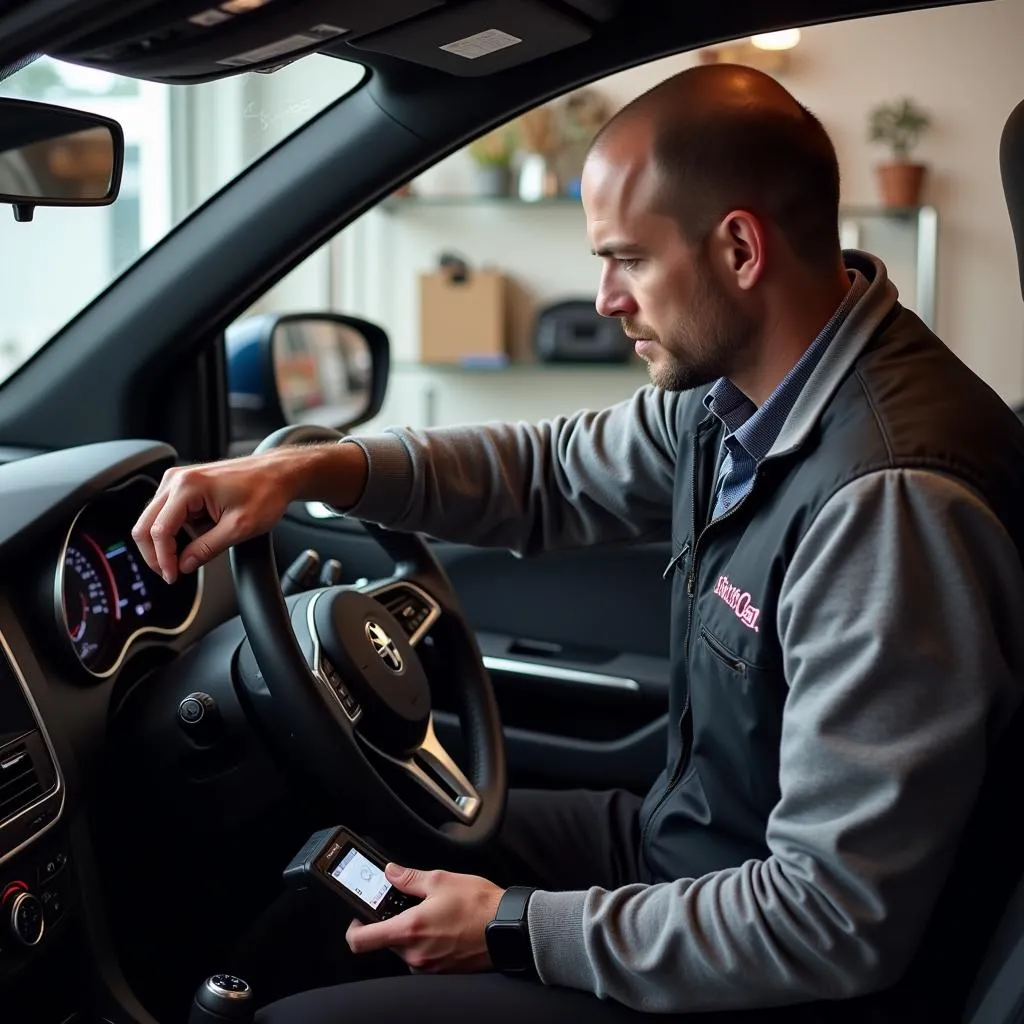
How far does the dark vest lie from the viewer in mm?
968

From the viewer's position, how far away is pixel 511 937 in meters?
1.02

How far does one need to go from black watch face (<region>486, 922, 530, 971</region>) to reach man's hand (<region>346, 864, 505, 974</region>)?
1 centimetres

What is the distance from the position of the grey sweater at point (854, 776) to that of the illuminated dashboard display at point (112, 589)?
485mm

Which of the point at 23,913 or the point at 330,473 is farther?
the point at 330,473

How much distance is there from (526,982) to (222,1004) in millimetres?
237

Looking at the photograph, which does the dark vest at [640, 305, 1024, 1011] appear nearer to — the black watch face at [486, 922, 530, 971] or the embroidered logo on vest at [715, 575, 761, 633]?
the embroidered logo on vest at [715, 575, 761, 633]

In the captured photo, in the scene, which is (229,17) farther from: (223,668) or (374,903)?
(374,903)

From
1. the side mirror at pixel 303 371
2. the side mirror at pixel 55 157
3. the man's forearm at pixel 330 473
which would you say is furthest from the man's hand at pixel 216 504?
the side mirror at pixel 303 371

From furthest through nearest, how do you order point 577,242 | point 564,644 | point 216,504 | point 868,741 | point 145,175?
point 577,242 → point 145,175 → point 564,644 → point 216,504 → point 868,741

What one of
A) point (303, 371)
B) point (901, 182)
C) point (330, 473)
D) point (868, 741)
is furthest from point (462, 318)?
point (868, 741)

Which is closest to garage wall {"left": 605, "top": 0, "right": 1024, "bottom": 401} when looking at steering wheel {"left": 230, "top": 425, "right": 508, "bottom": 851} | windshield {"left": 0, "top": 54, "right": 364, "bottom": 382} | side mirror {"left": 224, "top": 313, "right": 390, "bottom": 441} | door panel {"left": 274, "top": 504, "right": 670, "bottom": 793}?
windshield {"left": 0, "top": 54, "right": 364, "bottom": 382}

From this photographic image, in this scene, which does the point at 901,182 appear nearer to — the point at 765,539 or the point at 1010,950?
the point at 765,539

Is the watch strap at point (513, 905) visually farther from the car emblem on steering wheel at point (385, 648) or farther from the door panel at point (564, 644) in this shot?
the door panel at point (564, 644)

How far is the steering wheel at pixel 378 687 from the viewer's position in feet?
3.66
